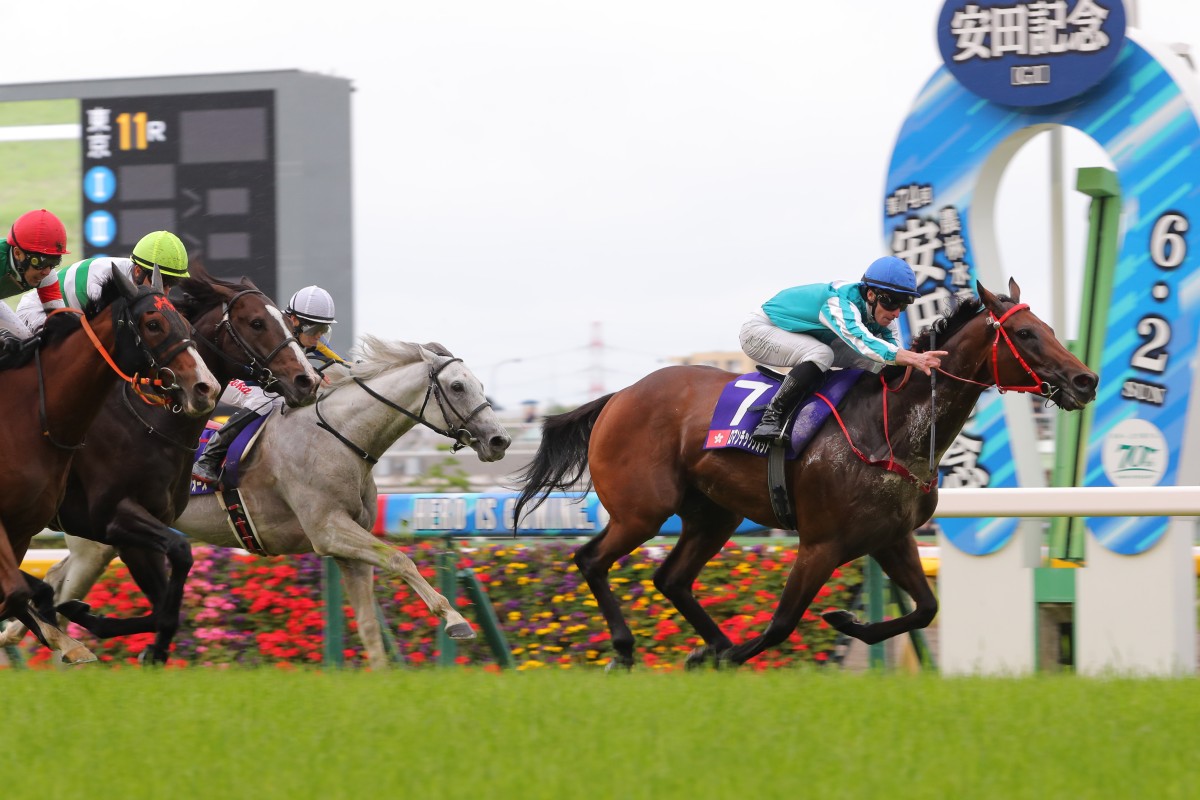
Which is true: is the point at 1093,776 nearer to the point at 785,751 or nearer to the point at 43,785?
the point at 785,751

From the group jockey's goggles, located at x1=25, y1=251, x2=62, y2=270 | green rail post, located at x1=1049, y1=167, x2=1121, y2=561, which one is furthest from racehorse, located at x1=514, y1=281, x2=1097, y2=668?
green rail post, located at x1=1049, y1=167, x2=1121, y2=561

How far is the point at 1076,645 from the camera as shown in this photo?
248 inches

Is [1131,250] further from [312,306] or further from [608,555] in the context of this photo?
[312,306]

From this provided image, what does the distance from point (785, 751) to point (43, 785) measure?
175 centimetres

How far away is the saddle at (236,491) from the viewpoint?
658 cm

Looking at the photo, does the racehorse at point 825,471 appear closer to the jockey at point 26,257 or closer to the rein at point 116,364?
the rein at point 116,364

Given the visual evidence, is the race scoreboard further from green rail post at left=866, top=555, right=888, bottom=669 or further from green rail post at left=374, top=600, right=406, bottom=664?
green rail post at left=866, top=555, right=888, bottom=669

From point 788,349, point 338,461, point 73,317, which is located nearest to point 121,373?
point 73,317

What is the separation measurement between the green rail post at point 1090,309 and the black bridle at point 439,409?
341 centimetres

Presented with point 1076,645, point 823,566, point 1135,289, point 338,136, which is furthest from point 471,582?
point 338,136

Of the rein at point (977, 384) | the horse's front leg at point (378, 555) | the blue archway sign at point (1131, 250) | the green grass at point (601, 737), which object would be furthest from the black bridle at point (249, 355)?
the blue archway sign at point (1131, 250)

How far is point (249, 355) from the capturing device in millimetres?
6234

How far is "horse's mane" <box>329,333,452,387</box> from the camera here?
681 centimetres

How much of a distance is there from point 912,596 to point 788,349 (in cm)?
108
